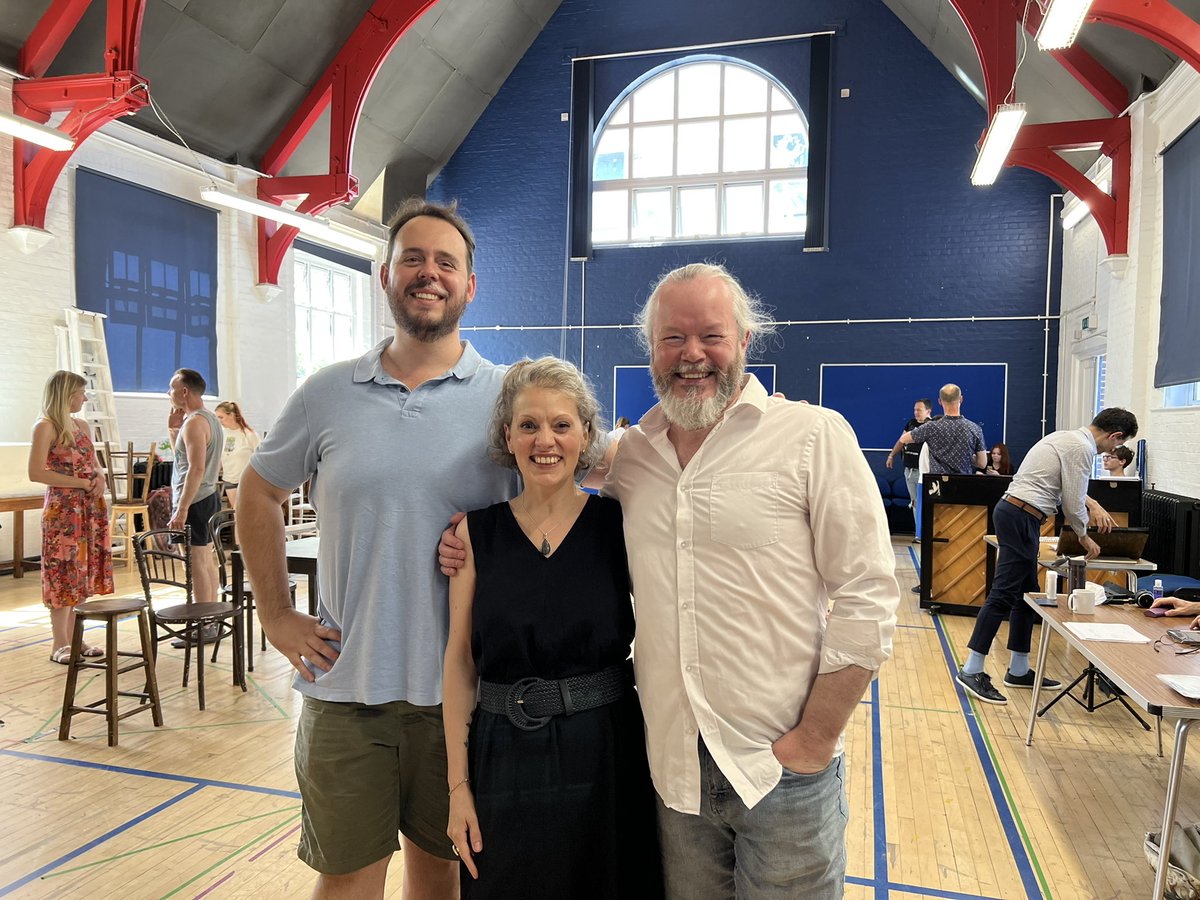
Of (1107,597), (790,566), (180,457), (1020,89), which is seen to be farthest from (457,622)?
(1020,89)

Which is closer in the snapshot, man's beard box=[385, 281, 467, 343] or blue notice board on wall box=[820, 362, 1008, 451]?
man's beard box=[385, 281, 467, 343]

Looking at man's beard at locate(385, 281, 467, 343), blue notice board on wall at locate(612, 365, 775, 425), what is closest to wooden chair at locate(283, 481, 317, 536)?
blue notice board on wall at locate(612, 365, 775, 425)

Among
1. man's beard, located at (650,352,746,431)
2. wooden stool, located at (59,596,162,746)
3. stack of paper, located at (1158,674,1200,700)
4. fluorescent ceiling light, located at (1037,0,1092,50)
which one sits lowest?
wooden stool, located at (59,596,162,746)

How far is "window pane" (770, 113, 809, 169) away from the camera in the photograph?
1274cm

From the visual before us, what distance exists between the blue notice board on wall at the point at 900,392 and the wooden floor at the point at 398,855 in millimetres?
7771

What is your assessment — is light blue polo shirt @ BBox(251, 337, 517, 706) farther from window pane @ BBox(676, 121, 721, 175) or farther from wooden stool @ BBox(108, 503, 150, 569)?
window pane @ BBox(676, 121, 721, 175)

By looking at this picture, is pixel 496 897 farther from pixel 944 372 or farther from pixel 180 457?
pixel 944 372

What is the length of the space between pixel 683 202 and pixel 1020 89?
5.17 meters

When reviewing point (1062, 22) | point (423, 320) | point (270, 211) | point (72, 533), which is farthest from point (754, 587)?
point (270, 211)

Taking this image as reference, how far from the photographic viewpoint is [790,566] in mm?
1511

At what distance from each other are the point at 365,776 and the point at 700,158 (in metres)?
12.9

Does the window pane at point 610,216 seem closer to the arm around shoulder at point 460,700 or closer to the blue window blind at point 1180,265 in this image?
the blue window blind at point 1180,265

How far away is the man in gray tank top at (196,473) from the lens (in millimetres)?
5371

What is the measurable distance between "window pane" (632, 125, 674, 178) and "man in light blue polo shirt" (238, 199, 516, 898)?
12.4 meters
